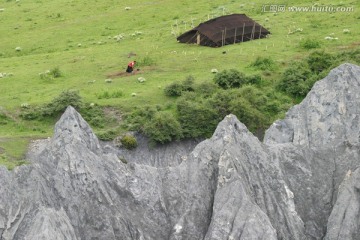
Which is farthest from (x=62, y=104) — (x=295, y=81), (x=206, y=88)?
(x=295, y=81)

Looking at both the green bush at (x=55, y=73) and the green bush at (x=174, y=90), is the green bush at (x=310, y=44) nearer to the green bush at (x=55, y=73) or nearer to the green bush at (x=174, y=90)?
the green bush at (x=174, y=90)

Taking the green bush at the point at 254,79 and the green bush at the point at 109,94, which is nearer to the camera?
the green bush at the point at 109,94

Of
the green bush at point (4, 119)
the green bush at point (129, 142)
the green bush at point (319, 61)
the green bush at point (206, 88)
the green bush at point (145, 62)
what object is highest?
the green bush at point (319, 61)

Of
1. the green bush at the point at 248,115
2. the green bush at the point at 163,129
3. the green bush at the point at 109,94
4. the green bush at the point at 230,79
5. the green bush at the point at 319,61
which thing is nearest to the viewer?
the green bush at the point at 163,129

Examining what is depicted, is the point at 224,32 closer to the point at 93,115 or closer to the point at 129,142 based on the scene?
the point at 93,115

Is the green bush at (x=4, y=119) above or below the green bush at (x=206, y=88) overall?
below

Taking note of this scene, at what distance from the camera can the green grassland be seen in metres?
67.6

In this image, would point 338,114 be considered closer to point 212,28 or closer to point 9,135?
point 9,135

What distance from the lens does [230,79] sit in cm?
6762

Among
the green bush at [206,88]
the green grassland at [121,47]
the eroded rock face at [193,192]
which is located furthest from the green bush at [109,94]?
the eroded rock face at [193,192]

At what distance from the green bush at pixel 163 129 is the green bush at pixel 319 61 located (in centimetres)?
1623

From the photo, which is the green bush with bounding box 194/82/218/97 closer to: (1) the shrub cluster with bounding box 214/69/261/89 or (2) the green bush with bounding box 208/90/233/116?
(1) the shrub cluster with bounding box 214/69/261/89

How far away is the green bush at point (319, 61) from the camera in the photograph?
70375 millimetres

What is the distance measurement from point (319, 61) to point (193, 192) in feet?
107
